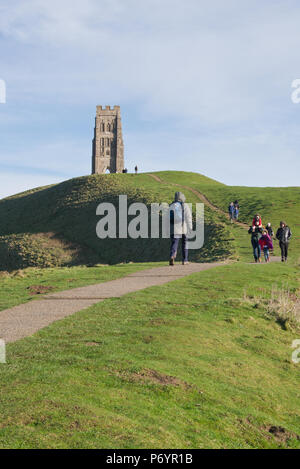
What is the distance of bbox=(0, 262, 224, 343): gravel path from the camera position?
1023 centimetres

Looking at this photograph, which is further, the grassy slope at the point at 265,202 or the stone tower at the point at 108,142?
the stone tower at the point at 108,142

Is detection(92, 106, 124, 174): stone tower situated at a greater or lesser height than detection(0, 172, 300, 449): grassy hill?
greater

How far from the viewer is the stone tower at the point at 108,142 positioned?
139500 mm

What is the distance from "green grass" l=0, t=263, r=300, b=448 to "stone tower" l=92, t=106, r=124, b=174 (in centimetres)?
12885

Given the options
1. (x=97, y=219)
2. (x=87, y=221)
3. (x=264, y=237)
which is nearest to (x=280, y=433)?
(x=264, y=237)

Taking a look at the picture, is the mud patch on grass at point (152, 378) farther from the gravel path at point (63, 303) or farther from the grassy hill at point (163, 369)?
the gravel path at point (63, 303)

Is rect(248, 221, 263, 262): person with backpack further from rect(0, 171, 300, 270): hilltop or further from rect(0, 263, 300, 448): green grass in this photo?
rect(0, 263, 300, 448): green grass

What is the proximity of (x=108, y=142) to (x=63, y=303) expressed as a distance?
134 metres

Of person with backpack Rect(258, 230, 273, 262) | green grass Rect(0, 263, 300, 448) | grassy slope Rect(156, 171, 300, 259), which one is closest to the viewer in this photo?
green grass Rect(0, 263, 300, 448)

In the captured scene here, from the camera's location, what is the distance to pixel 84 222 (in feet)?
194

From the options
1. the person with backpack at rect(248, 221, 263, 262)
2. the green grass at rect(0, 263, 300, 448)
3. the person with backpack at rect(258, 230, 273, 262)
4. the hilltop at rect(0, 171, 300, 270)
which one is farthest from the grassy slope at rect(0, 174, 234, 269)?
the green grass at rect(0, 263, 300, 448)

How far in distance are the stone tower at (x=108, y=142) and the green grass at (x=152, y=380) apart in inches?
5073

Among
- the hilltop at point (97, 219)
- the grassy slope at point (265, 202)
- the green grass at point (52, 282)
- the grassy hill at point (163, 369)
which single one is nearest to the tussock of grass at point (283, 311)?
the grassy hill at point (163, 369)
